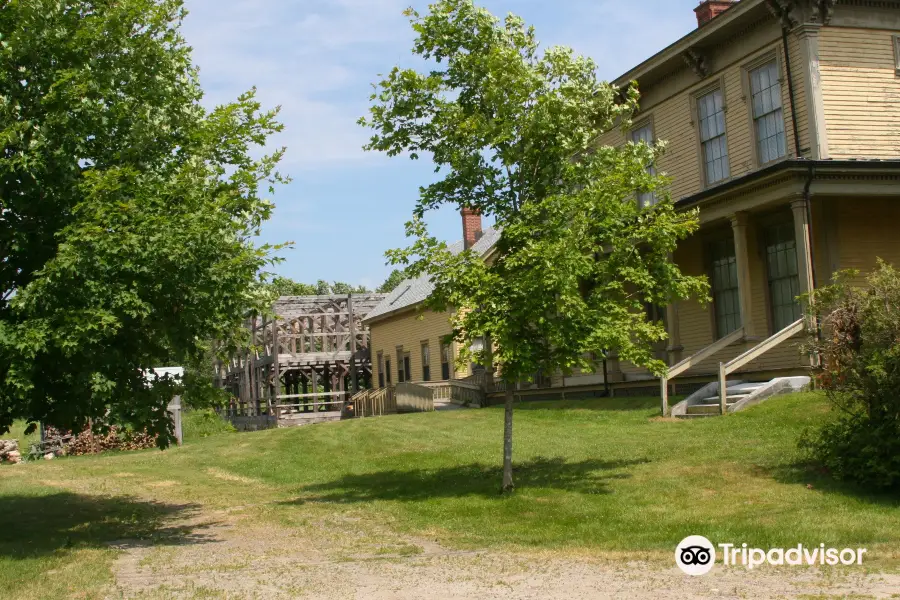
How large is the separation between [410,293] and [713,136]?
22.4m

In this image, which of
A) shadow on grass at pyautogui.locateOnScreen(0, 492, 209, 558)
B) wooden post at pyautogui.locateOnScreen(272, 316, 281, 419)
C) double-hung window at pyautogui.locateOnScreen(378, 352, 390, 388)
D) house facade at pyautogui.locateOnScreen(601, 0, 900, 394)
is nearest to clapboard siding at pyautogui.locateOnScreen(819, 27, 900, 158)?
house facade at pyautogui.locateOnScreen(601, 0, 900, 394)

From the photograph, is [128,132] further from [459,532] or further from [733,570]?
[733,570]

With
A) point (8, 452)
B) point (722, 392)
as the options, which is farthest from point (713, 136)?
point (8, 452)

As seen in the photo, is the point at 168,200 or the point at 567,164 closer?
the point at 168,200

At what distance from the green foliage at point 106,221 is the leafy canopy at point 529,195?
9.83 feet

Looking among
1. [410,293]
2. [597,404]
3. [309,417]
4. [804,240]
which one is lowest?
[309,417]

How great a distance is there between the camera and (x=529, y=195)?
1559 centimetres

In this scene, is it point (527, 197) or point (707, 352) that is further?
point (707, 352)

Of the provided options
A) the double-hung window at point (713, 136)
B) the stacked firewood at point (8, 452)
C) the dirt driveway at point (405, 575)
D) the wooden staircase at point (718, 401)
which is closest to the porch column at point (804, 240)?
the wooden staircase at point (718, 401)

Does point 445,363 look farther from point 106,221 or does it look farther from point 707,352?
point 106,221

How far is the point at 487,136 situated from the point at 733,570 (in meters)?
7.92

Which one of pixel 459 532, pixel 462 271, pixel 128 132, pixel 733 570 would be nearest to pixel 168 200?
pixel 128 132

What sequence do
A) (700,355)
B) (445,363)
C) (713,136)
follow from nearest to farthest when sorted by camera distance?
1. (700,355)
2. (713,136)
3. (445,363)

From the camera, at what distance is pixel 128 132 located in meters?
13.3
